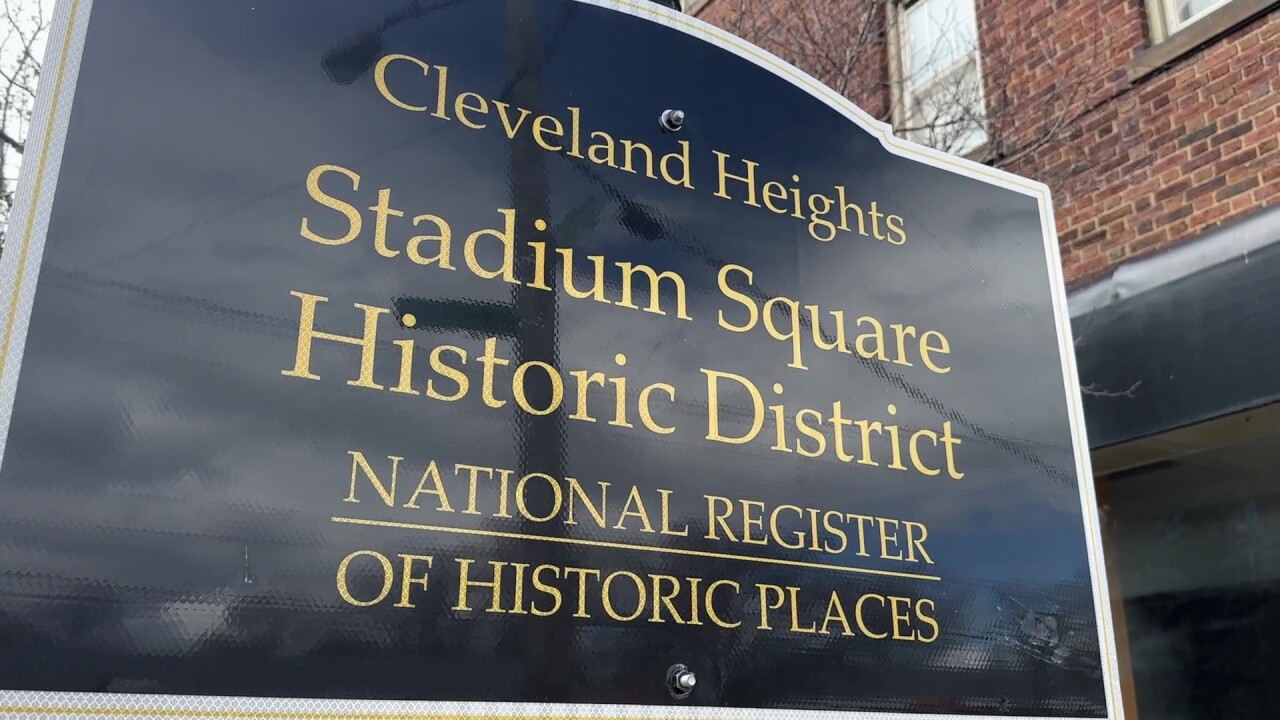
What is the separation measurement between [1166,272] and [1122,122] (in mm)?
1016

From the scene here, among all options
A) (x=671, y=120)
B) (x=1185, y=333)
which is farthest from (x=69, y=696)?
(x=1185, y=333)

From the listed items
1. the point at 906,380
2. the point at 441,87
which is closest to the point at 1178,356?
the point at 906,380

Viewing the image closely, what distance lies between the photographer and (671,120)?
10.6ft

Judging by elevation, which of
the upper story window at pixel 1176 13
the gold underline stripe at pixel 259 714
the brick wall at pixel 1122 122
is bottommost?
the gold underline stripe at pixel 259 714

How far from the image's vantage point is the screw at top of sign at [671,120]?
10.5ft

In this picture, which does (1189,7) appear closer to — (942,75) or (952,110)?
(952,110)

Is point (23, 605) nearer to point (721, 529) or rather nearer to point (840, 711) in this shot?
point (721, 529)

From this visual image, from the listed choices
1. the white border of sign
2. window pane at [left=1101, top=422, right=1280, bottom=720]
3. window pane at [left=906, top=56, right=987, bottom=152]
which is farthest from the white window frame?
the white border of sign

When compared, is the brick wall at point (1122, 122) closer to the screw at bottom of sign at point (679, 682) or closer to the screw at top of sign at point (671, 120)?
the screw at top of sign at point (671, 120)

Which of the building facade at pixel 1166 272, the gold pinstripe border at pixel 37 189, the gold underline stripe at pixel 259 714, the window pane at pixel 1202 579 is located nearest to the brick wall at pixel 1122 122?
the building facade at pixel 1166 272

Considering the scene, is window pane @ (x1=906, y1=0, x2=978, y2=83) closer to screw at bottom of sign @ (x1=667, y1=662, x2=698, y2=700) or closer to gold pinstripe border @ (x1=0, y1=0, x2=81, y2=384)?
screw at bottom of sign @ (x1=667, y1=662, x2=698, y2=700)

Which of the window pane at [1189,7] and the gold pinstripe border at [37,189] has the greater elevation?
the window pane at [1189,7]

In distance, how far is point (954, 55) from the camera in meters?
7.18

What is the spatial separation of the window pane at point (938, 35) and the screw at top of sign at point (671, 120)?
4.27 m
